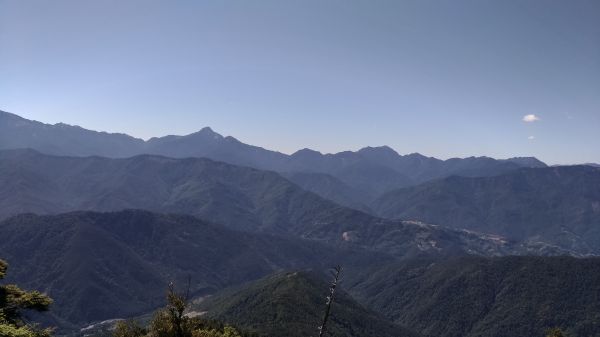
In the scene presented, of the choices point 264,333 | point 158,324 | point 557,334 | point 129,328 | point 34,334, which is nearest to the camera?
point 158,324

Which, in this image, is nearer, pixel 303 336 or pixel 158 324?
pixel 158 324

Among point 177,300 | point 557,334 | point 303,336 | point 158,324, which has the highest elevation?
point 177,300

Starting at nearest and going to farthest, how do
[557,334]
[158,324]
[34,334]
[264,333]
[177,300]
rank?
[177,300]
[158,324]
[34,334]
[557,334]
[264,333]

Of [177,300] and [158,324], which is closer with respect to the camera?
[177,300]

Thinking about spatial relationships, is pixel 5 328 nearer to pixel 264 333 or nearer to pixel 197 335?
pixel 197 335

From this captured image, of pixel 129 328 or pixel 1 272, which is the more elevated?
pixel 1 272

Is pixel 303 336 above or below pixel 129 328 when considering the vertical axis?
below

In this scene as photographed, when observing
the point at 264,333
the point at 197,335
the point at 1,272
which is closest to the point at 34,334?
the point at 1,272

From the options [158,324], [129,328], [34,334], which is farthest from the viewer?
[129,328]

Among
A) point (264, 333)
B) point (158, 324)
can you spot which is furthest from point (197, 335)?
point (264, 333)

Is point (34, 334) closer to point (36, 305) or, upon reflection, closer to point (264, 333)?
point (36, 305)
